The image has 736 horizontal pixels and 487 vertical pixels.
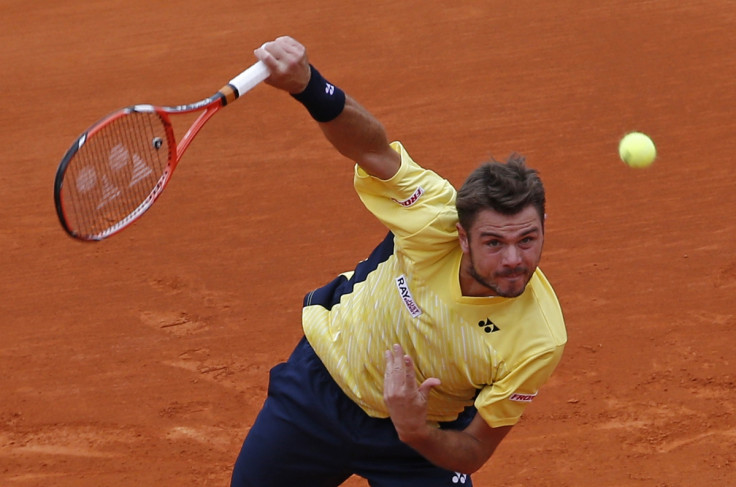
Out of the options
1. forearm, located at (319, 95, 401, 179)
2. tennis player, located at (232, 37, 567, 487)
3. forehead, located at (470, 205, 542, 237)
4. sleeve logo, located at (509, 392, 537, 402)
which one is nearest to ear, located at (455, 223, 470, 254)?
tennis player, located at (232, 37, 567, 487)

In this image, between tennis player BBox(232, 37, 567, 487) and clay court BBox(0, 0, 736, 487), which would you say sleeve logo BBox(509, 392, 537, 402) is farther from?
clay court BBox(0, 0, 736, 487)

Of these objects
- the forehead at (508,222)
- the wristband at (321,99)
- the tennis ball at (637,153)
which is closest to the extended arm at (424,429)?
the forehead at (508,222)

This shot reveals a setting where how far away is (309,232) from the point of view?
313 inches

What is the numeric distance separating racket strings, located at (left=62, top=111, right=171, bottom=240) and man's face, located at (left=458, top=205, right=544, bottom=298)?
131 centimetres

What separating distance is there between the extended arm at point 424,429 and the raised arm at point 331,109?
2.49ft

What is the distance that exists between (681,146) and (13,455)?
18.2 ft

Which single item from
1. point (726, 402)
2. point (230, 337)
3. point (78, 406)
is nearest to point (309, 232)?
point (230, 337)

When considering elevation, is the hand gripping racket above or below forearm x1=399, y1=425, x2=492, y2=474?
above

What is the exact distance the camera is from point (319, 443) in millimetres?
4625

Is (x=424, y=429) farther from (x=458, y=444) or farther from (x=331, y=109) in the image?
(x=331, y=109)

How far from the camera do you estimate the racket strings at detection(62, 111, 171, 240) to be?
13.0 feet

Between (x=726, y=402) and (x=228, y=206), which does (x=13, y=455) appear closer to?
(x=228, y=206)

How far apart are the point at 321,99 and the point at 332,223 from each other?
4.03 m

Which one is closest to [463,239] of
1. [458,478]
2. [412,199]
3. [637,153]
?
[412,199]
